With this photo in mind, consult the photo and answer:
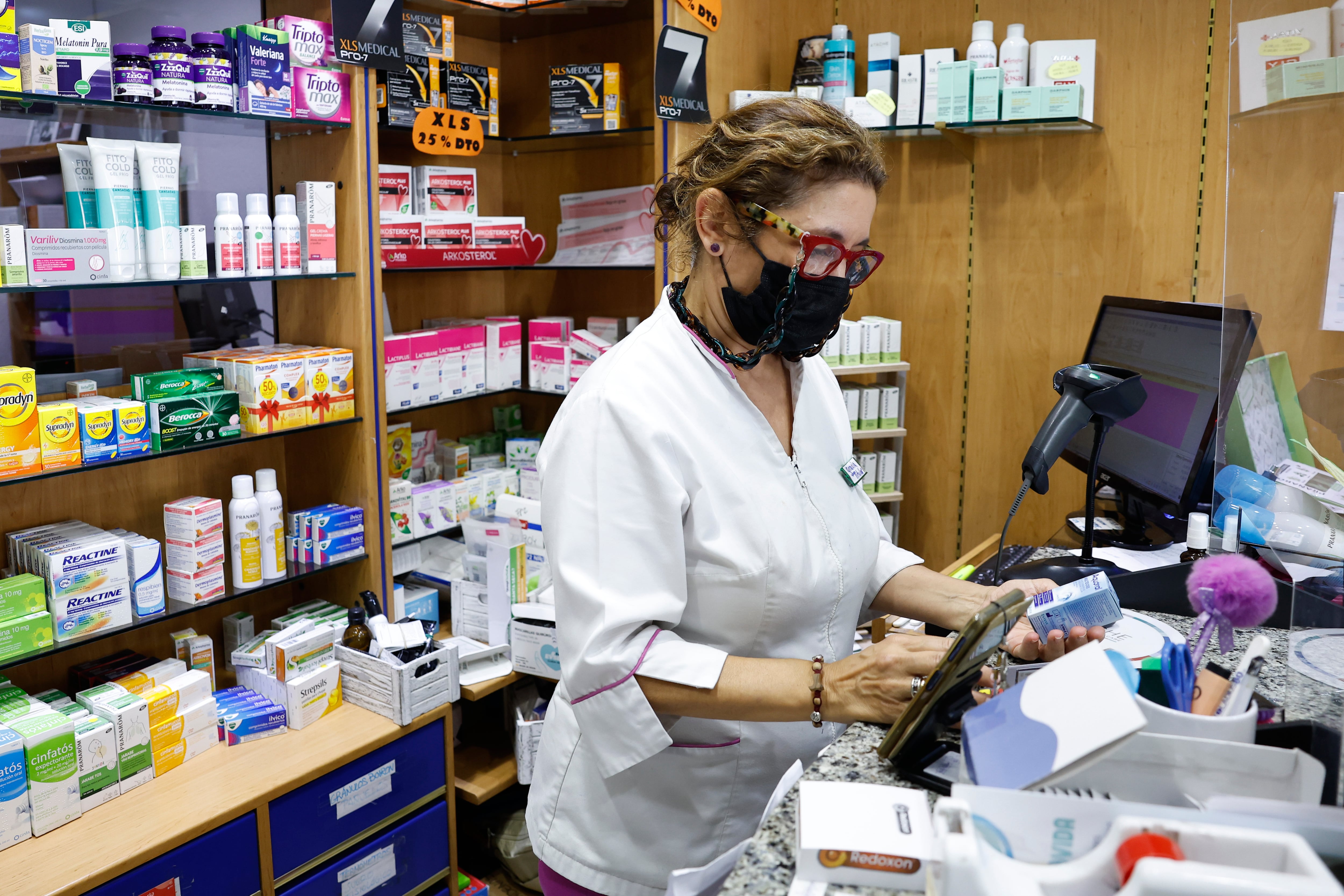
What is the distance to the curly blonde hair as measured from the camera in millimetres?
1400

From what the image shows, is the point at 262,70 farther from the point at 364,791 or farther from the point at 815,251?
the point at 364,791

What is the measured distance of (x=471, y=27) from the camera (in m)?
3.45

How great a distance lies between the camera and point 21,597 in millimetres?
2072

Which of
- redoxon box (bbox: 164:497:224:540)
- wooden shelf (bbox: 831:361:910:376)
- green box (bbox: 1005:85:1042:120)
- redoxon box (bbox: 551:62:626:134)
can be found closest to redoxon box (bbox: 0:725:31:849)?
redoxon box (bbox: 164:497:224:540)

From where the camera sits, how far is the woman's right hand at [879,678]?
3.98 feet

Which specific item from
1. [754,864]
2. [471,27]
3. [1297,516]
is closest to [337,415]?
[471,27]

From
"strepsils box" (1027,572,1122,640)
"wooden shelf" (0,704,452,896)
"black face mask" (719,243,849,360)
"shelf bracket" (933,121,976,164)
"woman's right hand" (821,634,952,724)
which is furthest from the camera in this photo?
"shelf bracket" (933,121,976,164)

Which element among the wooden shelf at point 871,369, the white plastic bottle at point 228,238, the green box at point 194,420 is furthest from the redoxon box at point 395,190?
the wooden shelf at point 871,369

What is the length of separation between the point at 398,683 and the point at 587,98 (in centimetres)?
207

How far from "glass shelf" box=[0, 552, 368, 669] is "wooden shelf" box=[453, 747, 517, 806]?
71 cm

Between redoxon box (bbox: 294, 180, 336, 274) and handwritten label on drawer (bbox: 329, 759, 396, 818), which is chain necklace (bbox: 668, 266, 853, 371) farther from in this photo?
handwritten label on drawer (bbox: 329, 759, 396, 818)

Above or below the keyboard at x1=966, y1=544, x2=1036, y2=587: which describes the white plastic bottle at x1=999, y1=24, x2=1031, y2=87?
above

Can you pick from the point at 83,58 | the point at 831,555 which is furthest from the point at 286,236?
the point at 831,555

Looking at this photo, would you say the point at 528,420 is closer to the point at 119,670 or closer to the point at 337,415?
the point at 337,415
